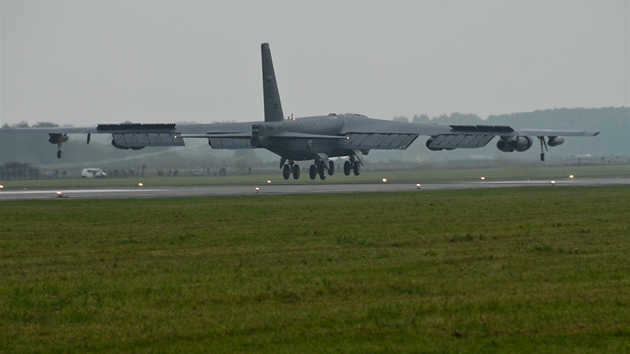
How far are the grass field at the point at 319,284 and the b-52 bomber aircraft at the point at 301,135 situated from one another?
32770mm

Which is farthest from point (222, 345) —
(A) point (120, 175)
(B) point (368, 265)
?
(A) point (120, 175)

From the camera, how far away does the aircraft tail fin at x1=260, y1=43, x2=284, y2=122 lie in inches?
2429

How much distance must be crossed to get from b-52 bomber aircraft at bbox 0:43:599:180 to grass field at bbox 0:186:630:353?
32.8 meters

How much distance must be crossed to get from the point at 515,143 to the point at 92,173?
4972cm

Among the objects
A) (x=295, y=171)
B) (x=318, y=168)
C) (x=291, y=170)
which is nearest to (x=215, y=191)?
→ (x=318, y=168)

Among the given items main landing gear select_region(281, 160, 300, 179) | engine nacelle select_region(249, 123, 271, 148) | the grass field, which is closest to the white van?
main landing gear select_region(281, 160, 300, 179)

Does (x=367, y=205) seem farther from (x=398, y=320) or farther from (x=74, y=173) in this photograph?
(x=74, y=173)

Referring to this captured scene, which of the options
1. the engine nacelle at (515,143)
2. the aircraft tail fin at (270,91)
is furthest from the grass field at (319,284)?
the engine nacelle at (515,143)

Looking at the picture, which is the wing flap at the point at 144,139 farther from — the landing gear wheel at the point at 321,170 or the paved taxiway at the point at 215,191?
the landing gear wheel at the point at 321,170

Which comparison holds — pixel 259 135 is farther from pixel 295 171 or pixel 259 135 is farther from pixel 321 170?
pixel 295 171

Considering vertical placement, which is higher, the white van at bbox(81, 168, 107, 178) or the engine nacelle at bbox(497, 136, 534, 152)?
the engine nacelle at bbox(497, 136, 534, 152)

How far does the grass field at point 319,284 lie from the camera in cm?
1095

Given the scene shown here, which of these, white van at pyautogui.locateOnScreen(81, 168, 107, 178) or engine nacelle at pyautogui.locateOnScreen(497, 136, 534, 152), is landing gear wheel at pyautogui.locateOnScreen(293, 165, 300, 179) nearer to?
engine nacelle at pyautogui.locateOnScreen(497, 136, 534, 152)

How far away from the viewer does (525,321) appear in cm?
1164
